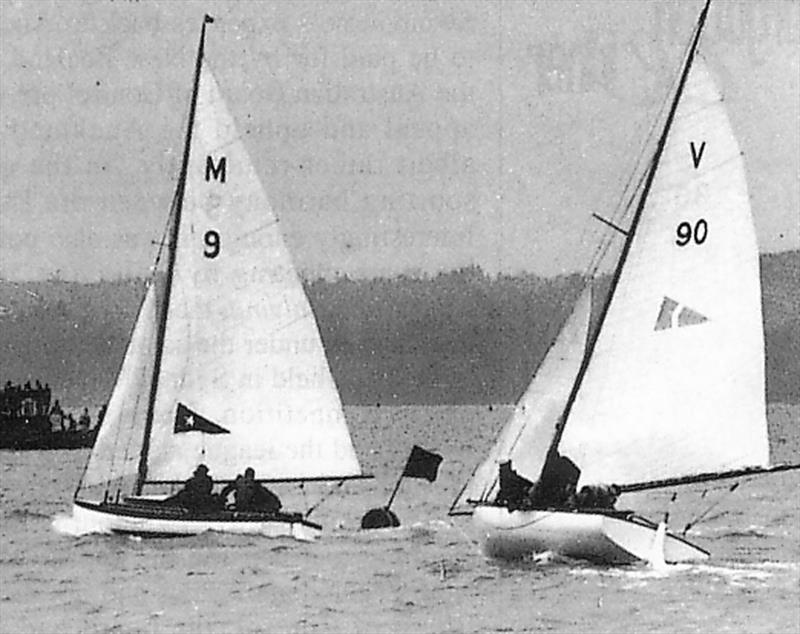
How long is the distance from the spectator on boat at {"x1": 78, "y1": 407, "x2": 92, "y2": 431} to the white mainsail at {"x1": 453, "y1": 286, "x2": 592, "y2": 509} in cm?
173

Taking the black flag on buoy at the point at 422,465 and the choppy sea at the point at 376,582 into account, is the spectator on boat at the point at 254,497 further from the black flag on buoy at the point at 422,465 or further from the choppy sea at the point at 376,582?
the black flag on buoy at the point at 422,465

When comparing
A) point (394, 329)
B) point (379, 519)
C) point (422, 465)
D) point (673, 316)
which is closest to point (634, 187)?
point (673, 316)

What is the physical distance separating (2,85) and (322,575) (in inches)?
93.3

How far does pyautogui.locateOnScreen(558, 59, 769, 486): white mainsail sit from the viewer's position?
24.5 ft

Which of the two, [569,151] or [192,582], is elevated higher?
[569,151]

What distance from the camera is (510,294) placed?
643cm

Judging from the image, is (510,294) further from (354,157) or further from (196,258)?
(196,258)

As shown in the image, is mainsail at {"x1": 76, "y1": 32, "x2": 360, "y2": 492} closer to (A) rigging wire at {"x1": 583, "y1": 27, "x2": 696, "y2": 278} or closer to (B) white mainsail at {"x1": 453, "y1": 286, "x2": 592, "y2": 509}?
(B) white mainsail at {"x1": 453, "y1": 286, "x2": 592, "y2": 509}

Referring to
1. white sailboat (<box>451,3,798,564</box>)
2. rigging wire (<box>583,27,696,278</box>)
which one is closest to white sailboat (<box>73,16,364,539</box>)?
white sailboat (<box>451,3,798,564</box>)

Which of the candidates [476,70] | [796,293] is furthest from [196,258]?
[796,293]

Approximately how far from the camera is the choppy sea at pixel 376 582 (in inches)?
236

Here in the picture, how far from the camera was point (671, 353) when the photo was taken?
7547 millimetres

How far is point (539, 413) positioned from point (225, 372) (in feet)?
5.61

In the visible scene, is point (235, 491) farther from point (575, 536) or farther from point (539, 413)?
point (575, 536)
